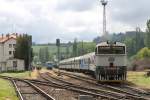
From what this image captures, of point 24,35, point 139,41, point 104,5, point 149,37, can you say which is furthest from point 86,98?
point 139,41

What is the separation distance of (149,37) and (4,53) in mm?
52983

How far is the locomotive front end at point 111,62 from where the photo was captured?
37812 mm

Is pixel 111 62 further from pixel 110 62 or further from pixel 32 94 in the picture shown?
pixel 32 94

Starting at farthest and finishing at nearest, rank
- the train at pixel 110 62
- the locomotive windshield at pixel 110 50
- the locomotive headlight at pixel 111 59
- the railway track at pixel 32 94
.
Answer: the locomotive windshield at pixel 110 50 → the locomotive headlight at pixel 111 59 → the train at pixel 110 62 → the railway track at pixel 32 94

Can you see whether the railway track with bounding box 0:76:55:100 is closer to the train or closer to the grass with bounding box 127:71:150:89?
the train

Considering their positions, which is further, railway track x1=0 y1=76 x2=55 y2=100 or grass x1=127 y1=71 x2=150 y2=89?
grass x1=127 y1=71 x2=150 y2=89

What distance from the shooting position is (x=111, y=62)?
38.3 m

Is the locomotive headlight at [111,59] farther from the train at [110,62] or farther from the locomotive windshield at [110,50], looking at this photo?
the locomotive windshield at [110,50]

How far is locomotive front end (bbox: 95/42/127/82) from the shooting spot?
124 ft

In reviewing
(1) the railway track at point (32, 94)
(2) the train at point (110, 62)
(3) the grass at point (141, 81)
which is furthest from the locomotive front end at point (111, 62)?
(1) the railway track at point (32, 94)

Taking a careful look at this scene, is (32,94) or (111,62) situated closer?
(32,94)

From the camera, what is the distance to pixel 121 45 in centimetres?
3859

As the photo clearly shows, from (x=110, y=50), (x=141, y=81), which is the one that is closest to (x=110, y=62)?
(x=110, y=50)

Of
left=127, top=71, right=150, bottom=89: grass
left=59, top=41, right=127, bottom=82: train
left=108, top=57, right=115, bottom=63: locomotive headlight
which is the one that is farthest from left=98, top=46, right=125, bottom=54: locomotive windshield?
left=127, top=71, right=150, bottom=89: grass
